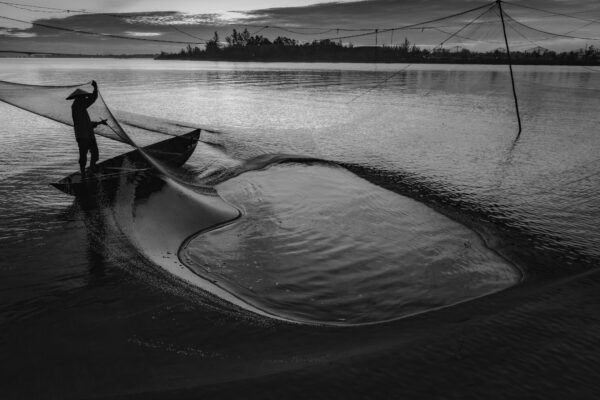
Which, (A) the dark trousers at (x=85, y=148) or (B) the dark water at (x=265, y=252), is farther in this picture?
(A) the dark trousers at (x=85, y=148)

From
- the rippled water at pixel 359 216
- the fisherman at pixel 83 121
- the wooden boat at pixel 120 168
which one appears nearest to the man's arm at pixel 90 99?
the fisherman at pixel 83 121

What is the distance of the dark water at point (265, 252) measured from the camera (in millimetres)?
5461

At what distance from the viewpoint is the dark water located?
5.46 metres

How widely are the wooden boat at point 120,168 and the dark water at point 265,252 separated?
2.13 feet

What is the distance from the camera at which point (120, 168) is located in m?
12.3

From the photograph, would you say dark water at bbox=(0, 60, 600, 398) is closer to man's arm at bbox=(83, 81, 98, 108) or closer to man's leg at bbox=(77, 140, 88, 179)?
man's leg at bbox=(77, 140, 88, 179)

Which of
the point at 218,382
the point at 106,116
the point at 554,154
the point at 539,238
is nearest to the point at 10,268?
the point at 218,382

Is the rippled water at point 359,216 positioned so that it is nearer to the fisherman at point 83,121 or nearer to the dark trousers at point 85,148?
the dark trousers at point 85,148

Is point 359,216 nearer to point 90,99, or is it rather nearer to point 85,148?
point 85,148

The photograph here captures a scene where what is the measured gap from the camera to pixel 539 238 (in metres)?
9.37

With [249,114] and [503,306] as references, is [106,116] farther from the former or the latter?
[249,114]

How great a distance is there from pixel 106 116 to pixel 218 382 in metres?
10.7

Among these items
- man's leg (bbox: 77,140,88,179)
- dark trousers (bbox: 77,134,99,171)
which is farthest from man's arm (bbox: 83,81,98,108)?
man's leg (bbox: 77,140,88,179)

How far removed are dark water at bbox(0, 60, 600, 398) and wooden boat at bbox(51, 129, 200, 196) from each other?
648 millimetres
